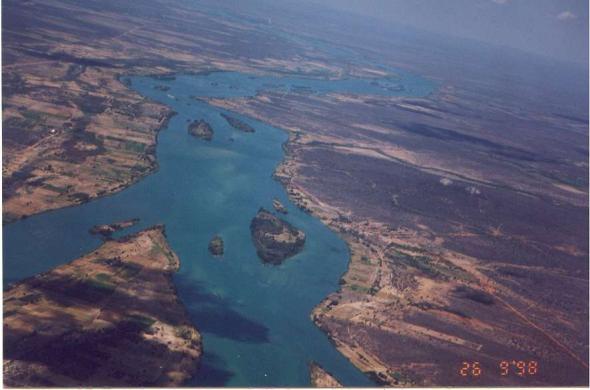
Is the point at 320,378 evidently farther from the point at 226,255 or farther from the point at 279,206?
the point at 279,206

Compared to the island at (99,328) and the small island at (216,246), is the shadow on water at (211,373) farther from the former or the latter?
the small island at (216,246)

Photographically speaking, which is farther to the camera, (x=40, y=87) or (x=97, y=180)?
(x=40, y=87)

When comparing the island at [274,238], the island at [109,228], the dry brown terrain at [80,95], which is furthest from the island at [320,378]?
the dry brown terrain at [80,95]

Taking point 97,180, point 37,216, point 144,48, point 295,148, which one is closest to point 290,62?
point 144,48

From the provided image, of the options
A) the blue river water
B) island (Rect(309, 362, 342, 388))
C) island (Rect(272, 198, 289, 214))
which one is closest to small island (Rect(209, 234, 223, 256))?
the blue river water

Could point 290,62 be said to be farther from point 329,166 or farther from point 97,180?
point 97,180

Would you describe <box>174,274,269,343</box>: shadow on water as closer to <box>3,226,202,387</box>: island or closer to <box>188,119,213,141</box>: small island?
<box>3,226,202,387</box>: island
